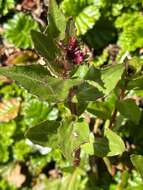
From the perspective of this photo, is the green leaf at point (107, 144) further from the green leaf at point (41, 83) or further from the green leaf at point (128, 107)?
the green leaf at point (41, 83)

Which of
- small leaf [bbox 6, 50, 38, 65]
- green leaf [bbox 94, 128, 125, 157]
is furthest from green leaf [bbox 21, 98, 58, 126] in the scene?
green leaf [bbox 94, 128, 125, 157]

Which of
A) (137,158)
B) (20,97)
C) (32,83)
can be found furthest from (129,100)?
(20,97)

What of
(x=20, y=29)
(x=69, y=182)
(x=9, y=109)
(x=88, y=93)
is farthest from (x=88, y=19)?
(x=88, y=93)

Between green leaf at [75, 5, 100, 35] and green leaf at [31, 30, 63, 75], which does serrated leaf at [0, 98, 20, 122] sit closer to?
green leaf at [75, 5, 100, 35]

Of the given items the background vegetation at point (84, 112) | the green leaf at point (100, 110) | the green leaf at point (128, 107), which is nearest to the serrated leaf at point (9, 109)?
the background vegetation at point (84, 112)

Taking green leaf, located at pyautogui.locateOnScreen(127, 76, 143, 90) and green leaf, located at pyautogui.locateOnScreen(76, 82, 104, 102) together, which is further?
green leaf, located at pyautogui.locateOnScreen(127, 76, 143, 90)

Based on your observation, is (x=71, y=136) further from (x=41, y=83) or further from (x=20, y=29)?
(x=20, y=29)

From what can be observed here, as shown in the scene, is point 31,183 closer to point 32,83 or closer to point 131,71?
point 131,71
